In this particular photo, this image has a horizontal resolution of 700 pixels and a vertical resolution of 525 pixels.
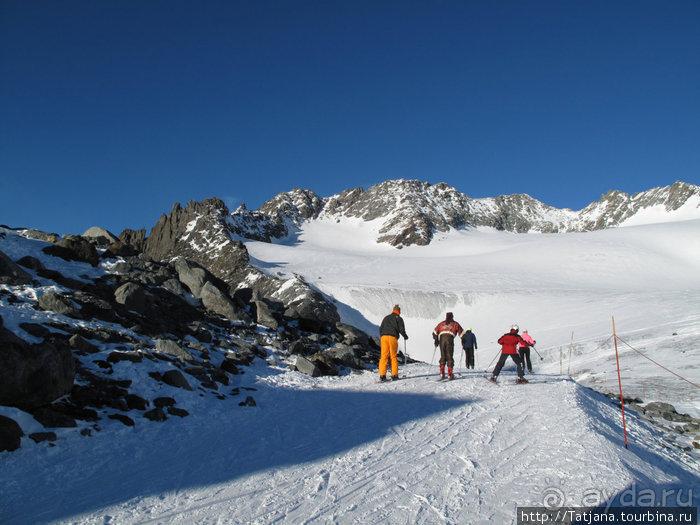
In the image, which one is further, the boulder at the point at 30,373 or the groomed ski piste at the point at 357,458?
the boulder at the point at 30,373

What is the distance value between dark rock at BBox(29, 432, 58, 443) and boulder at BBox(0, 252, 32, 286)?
6.80 m

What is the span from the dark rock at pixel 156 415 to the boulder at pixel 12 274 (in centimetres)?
651

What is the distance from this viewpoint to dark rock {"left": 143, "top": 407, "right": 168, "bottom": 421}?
706 centimetres

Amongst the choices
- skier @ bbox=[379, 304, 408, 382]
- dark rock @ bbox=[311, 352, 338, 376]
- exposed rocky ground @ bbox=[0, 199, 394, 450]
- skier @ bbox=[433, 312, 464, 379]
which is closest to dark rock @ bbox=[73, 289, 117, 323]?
exposed rocky ground @ bbox=[0, 199, 394, 450]

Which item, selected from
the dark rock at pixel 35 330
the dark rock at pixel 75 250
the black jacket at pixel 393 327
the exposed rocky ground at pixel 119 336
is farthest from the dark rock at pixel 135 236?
the black jacket at pixel 393 327

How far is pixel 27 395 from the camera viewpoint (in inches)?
233

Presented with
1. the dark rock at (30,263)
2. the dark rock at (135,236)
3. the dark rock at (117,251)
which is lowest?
the dark rock at (30,263)

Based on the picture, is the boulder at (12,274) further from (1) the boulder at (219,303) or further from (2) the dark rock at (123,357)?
(1) the boulder at (219,303)

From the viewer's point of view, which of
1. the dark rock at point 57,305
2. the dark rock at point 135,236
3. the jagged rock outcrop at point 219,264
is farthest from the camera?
the dark rock at point 135,236

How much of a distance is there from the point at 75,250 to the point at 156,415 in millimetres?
10728

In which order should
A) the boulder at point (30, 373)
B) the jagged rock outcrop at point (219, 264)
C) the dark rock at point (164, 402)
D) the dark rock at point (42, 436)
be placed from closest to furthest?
the dark rock at point (42, 436)
the boulder at point (30, 373)
the dark rock at point (164, 402)
the jagged rock outcrop at point (219, 264)

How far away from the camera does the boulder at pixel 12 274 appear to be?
1052 centimetres

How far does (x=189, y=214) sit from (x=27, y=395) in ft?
396

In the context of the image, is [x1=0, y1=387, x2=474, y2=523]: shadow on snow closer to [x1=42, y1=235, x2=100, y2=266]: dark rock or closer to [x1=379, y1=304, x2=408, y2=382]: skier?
[x1=379, y1=304, x2=408, y2=382]: skier
